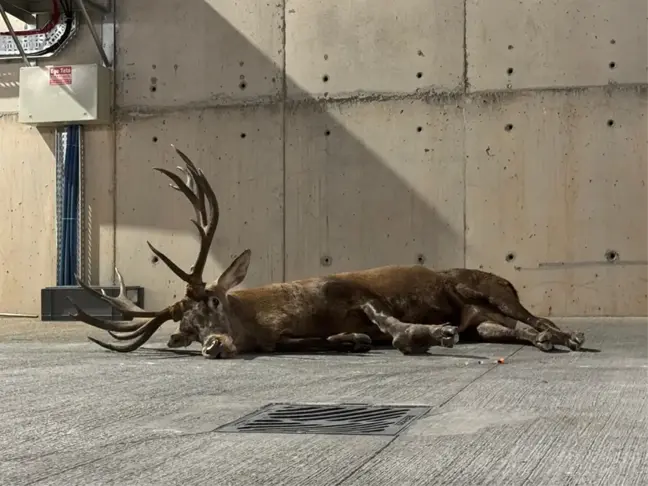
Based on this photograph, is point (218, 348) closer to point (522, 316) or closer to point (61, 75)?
point (522, 316)

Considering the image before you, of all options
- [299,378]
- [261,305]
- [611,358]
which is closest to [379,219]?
[261,305]

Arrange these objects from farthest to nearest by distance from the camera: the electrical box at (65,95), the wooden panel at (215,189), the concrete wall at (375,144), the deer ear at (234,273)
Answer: the electrical box at (65,95) < the wooden panel at (215,189) < the concrete wall at (375,144) < the deer ear at (234,273)

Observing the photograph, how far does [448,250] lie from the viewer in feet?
30.3

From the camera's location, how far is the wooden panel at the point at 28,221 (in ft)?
33.9

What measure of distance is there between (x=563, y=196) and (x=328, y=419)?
21.4 feet

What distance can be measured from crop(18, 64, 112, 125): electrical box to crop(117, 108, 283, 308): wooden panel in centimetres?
41

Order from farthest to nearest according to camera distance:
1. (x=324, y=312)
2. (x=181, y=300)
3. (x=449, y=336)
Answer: (x=324, y=312), (x=181, y=300), (x=449, y=336)

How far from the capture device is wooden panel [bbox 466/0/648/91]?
9.02 metres

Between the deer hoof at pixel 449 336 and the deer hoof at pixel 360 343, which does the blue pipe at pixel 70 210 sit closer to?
the deer hoof at pixel 360 343

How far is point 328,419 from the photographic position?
3.00 m

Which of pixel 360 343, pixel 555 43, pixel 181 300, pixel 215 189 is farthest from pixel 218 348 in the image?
pixel 555 43

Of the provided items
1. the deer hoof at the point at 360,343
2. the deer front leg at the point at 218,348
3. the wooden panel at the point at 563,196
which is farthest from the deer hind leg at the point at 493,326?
the wooden panel at the point at 563,196

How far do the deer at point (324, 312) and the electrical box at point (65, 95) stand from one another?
476 cm

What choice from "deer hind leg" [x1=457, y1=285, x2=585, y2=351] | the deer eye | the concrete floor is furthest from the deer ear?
"deer hind leg" [x1=457, y1=285, x2=585, y2=351]
